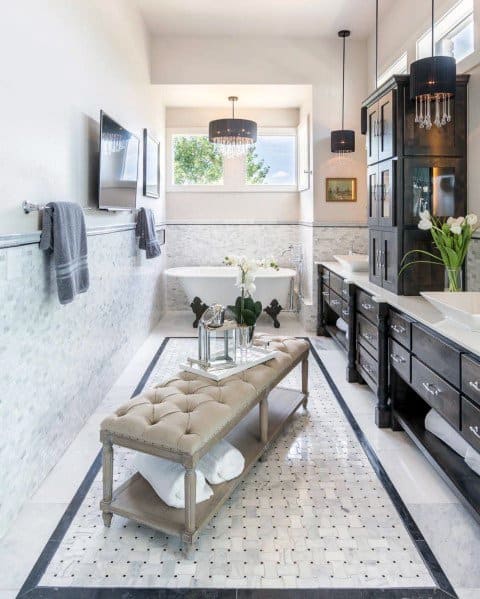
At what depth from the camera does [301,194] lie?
21.0 feet

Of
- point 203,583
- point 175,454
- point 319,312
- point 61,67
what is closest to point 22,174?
point 61,67

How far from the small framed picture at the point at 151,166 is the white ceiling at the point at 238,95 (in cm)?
66

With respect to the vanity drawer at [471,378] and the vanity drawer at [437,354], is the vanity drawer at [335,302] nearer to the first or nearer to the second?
the vanity drawer at [437,354]

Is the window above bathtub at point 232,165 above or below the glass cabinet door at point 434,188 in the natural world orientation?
above

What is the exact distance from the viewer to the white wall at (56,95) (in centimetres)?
208

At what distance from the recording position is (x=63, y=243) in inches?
94.7

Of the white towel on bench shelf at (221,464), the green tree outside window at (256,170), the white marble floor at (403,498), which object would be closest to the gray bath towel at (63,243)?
the white marble floor at (403,498)

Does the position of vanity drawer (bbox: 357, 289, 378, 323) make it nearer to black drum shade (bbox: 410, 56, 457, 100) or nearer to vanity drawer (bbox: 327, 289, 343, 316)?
vanity drawer (bbox: 327, 289, 343, 316)

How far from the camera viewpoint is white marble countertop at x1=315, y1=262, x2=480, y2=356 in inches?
77.6

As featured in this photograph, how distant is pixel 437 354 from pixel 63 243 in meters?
1.82

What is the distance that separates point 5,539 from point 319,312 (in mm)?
3915

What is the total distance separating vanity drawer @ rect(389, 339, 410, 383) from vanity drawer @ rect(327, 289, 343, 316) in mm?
1358

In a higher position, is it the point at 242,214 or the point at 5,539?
the point at 242,214

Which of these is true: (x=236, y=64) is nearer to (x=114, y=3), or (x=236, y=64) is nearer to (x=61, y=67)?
(x=114, y=3)
